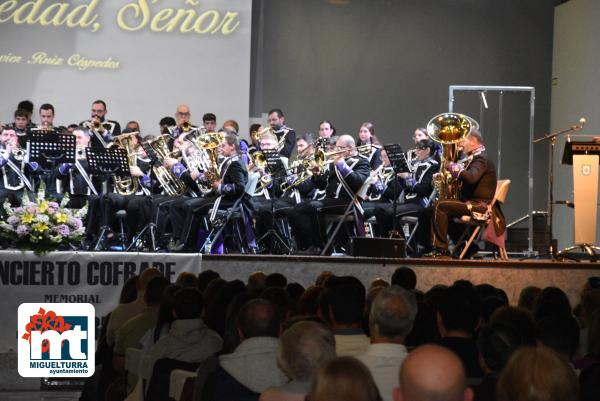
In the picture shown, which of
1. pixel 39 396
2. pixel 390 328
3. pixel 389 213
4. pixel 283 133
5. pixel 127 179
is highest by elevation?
pixel 283 133

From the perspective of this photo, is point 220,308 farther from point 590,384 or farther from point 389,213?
point 389,213

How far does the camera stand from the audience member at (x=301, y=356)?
10.7ft

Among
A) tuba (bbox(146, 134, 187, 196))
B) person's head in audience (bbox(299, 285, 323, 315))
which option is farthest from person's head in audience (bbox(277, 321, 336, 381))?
tuba (bbox(146, 134, 187, 196))

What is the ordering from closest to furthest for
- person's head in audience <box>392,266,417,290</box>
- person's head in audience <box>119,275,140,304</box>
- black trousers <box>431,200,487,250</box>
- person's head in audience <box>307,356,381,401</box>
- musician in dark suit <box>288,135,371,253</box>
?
person's head in audience <box>307,356,381,401</box>
person's head in audience <box>119,275,140,304</box>
person's head in audience <box>392,266,417,290</box>
black trousers <box>431,200,487,250</box>
musician in dark suit <box>288,135,371,253</box>

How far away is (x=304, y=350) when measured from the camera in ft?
10.7

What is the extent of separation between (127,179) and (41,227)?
2.48m

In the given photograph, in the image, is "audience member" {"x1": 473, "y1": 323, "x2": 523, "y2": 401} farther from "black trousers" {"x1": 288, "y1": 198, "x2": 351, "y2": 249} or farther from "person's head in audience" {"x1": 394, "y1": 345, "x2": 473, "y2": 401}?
"black trousers" {"x1": 288, "y1": 198, "x2": 351, "y2": 249}

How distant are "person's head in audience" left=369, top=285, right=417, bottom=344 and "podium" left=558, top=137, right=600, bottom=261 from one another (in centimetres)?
650

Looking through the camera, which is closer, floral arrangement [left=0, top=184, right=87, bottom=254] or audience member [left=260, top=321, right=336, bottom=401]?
audience member [left=260, top=321, right=336, bottom=401]

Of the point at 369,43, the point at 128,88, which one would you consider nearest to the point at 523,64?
the point at 369,43

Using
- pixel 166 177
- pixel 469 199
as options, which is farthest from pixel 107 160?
pixel 469 199

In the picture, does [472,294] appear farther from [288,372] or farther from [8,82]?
[8,82]

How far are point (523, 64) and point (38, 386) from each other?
394 inches

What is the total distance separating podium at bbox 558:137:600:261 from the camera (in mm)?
10398
